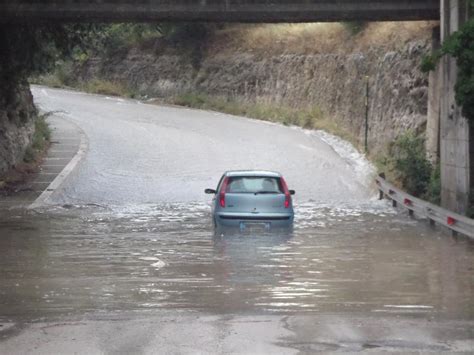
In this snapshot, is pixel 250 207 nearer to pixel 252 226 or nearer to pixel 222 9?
pixel 252 226

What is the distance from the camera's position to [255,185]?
22.1m

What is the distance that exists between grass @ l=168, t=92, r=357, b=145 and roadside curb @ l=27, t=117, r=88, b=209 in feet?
35.9

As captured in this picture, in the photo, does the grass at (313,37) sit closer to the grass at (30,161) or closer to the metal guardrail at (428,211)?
the metal guardrail at (428,211)

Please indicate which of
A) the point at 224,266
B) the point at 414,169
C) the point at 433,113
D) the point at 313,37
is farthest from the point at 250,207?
the point at 313,37

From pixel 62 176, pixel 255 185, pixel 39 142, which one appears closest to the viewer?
pixel 255 185

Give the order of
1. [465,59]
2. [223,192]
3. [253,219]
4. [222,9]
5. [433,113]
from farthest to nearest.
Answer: [433,113] → [222,9] → [223,192] → [253,219] → [465,59]

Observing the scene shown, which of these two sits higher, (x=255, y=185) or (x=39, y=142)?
(x=39, y=142)

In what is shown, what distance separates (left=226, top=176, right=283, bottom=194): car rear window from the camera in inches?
845

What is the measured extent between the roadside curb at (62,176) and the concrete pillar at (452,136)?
11.2 m

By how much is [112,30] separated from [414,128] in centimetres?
3663

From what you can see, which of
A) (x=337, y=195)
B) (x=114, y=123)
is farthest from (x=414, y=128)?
(x=114, y=123)

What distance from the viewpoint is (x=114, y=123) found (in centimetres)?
4550

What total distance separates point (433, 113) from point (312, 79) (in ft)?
62.8

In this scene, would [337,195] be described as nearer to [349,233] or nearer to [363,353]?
[349,233]
